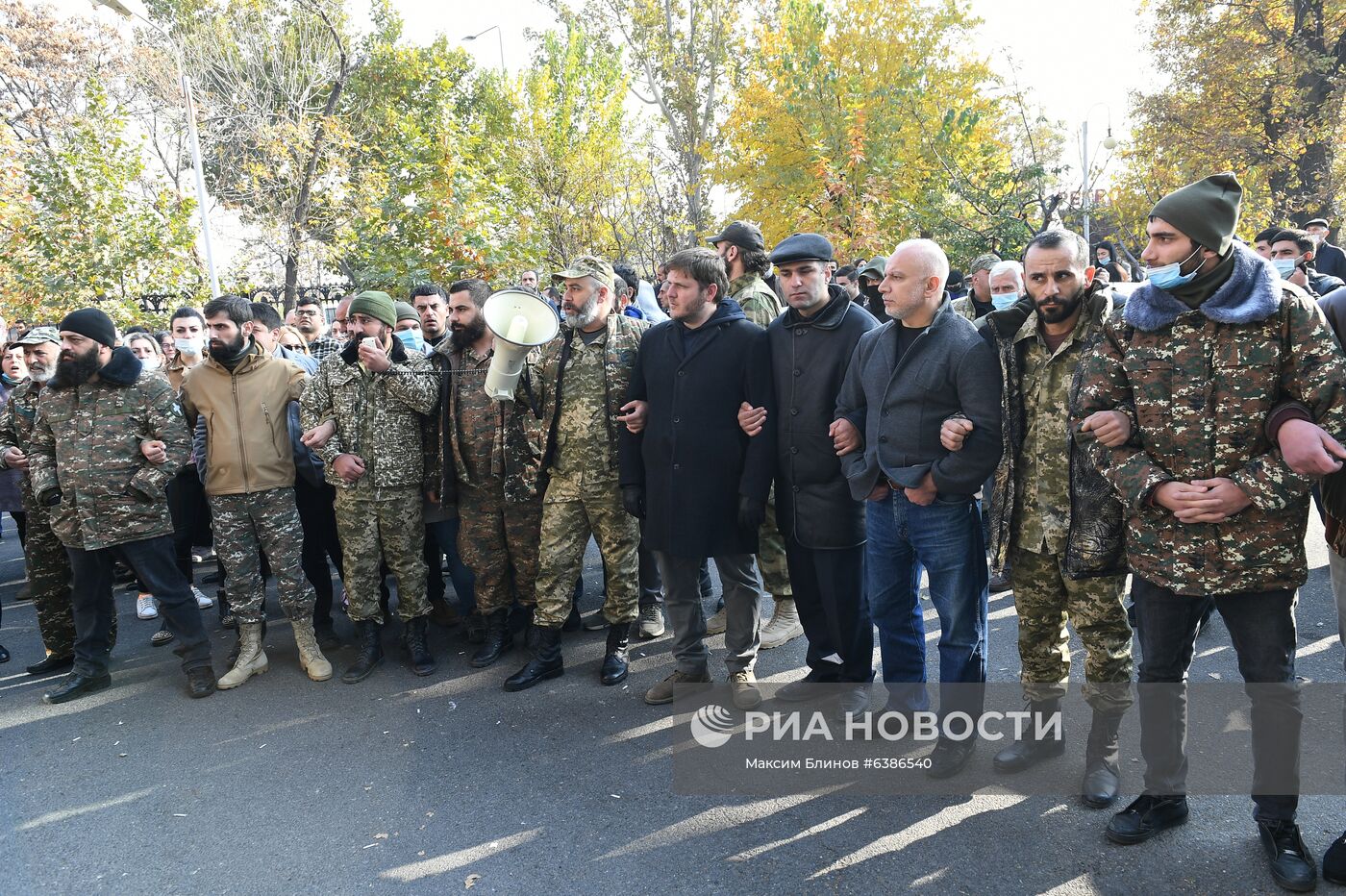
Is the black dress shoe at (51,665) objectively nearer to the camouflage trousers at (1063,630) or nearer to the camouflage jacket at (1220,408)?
the camouflage trousers at (1063,630)

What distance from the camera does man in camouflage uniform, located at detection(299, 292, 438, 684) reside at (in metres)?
4.87

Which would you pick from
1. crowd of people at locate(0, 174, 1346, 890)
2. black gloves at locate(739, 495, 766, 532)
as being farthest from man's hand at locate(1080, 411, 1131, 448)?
black gloves at locate(739, 495, 766, 532)

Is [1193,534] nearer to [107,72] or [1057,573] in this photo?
[1057,573]

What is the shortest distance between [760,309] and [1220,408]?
2.96 m

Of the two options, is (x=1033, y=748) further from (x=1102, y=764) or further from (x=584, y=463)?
(x=584, y=463)

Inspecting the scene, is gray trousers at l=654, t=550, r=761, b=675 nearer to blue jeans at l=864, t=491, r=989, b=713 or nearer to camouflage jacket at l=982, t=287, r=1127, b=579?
blue jeans at l=864, t=491, r=989, b=713

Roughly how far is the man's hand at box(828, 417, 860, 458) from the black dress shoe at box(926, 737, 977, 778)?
4.26 ft

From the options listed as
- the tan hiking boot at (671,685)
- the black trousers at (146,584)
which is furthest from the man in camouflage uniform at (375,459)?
the tan hiking boot at (671,685)

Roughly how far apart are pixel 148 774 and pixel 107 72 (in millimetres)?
23648

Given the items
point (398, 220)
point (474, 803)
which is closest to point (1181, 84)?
point (398, 220)

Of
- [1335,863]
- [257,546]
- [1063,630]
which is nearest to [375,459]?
[257,546]

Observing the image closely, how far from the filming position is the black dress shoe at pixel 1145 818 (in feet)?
9.52

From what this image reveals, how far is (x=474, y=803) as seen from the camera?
349 centimetres

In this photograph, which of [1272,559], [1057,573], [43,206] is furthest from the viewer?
[43,206]
